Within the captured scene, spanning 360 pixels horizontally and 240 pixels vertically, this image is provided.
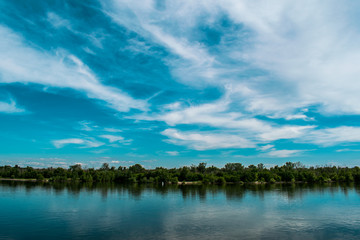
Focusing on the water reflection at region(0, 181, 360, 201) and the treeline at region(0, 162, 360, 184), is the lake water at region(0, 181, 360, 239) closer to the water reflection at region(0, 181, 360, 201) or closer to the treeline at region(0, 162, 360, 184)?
the water reflection at region(0, 181, 360, 201)

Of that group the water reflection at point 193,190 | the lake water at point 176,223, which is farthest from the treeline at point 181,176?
the lake water at point 176,223

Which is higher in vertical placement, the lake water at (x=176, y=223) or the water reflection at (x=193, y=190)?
the lake water at (x=176, y=223)

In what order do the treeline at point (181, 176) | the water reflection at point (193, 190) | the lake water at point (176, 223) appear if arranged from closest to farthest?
the lake water at point (176, 223) < the water reflection at point (193, 190) < the treeline at point (181, 176)

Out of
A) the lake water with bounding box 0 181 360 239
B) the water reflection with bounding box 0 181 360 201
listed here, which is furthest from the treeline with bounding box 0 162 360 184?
the lake water with bounding box 0 181 360 239

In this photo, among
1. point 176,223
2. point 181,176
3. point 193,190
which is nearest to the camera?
point 176,223

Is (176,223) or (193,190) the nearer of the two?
(176,223)

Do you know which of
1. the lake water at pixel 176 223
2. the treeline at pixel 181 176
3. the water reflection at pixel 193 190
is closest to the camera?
the lake water at pixel 176 223

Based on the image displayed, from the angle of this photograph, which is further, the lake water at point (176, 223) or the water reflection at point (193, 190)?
the water reflection at point (193, 190)

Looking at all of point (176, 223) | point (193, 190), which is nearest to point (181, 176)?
point (193, 190)

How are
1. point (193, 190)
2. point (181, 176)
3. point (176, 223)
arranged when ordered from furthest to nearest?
1. point (181, 176)
2. point (193, 190)
3. point (176, 223)

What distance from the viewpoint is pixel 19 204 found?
6425cm

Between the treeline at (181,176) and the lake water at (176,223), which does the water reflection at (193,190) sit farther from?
the treeline at (181,176)

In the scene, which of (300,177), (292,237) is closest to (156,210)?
(292,237)

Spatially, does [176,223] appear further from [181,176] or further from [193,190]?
[181,176]
